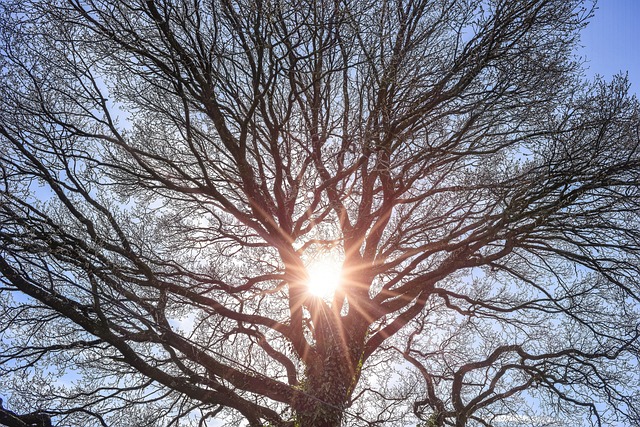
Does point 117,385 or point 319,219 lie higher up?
point 319,219

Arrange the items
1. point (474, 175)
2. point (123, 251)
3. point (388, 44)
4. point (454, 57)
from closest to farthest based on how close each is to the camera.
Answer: point (123, 251)
point (454, 57)
point (388, 44)
point (474, 175)

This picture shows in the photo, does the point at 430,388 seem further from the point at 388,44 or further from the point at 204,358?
the point at 388,44

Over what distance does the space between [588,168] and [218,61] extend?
4.84 m

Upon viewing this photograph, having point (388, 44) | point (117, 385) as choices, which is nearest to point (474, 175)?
point (388, 44)

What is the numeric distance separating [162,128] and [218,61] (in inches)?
66.3

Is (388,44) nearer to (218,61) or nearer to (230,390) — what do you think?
(218,61)

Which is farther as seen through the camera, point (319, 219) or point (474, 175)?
point (319, 219)

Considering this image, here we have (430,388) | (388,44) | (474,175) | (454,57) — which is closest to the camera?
(454,57)

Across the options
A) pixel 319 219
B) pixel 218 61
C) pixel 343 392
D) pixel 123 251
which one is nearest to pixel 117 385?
pixel 123 251

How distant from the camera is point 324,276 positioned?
7.74 metres

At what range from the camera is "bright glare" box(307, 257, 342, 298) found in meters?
6.98

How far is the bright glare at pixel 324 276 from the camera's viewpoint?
698 centimetres

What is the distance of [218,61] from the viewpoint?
20.1 feet

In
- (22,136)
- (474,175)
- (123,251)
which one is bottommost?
(123,251)
